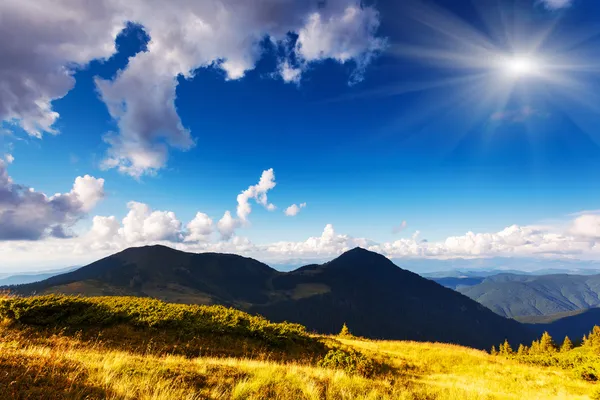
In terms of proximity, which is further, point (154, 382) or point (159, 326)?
point (159, 326)

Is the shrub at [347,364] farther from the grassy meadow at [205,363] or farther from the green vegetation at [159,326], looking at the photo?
the green vegetation at [159,326]

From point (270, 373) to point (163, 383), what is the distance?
12.6 ft

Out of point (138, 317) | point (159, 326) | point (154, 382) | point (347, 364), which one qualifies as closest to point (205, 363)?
point (154, 382)

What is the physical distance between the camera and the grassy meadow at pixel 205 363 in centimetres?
701

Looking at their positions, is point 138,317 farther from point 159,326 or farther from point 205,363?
→ point 205,363

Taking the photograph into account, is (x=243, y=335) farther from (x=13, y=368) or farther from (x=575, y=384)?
(x=575, y=384)

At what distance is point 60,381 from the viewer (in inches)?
260

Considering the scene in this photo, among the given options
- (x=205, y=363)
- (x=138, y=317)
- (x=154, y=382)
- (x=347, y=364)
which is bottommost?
(x=347, y=364)

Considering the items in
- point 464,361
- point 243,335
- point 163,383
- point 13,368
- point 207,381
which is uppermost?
point 13,368

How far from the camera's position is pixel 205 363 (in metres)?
11.1

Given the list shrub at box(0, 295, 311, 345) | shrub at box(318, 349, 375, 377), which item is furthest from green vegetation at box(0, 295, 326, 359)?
shrub at box(318, 349, 375, 377)

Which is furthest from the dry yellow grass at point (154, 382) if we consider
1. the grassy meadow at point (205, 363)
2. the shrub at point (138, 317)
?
the shrub at point (138, 317)

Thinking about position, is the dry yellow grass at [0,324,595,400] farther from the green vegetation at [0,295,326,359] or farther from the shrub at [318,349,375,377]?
the shrub at [318,349,375,377]

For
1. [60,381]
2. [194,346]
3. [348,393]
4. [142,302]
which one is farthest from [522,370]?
[142,302]
